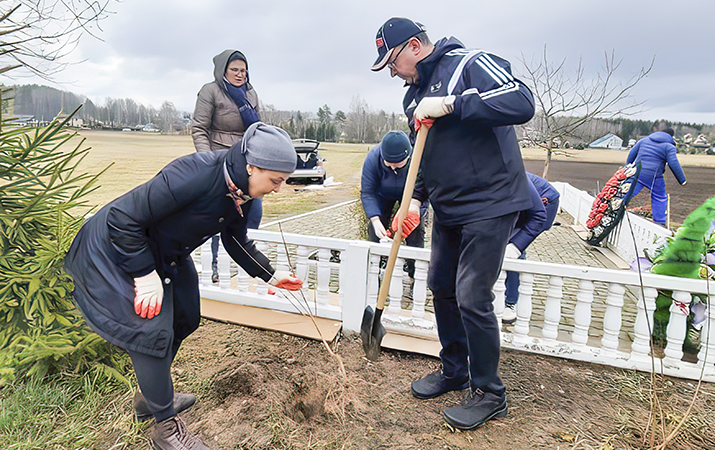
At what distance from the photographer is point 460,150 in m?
2.06

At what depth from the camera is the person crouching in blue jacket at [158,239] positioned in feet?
5.42

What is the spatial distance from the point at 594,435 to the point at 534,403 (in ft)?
1.13

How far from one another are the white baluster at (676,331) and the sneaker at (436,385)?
1494mm

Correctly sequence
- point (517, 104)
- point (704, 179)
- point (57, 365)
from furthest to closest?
point (704, 179)
point (57, 365)
point (517, 104)

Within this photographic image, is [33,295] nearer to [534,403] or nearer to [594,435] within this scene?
[534,403]


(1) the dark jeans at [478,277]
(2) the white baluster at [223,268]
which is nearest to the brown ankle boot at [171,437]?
(1) the dark jeans at [478,277]

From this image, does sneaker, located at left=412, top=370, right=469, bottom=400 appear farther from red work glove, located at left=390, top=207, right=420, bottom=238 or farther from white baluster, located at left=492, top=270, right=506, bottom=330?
red work glove, located at left=390, top=207, right=420, bottom=238

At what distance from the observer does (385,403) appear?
2.46 metres

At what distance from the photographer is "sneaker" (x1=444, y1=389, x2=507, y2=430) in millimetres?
2195

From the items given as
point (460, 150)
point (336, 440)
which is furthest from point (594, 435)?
point (460, 150)

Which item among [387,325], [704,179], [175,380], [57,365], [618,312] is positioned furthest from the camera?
[704,179]

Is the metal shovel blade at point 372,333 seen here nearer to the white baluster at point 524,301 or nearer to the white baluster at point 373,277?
the white baluster at point 373,277

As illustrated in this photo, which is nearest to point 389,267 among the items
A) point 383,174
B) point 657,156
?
point 383,174

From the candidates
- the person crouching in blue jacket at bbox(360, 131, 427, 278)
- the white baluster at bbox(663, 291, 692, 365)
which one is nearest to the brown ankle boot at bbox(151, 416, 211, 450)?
the person crouching in blue jacket at bbox(360, 131, 427, 278)
